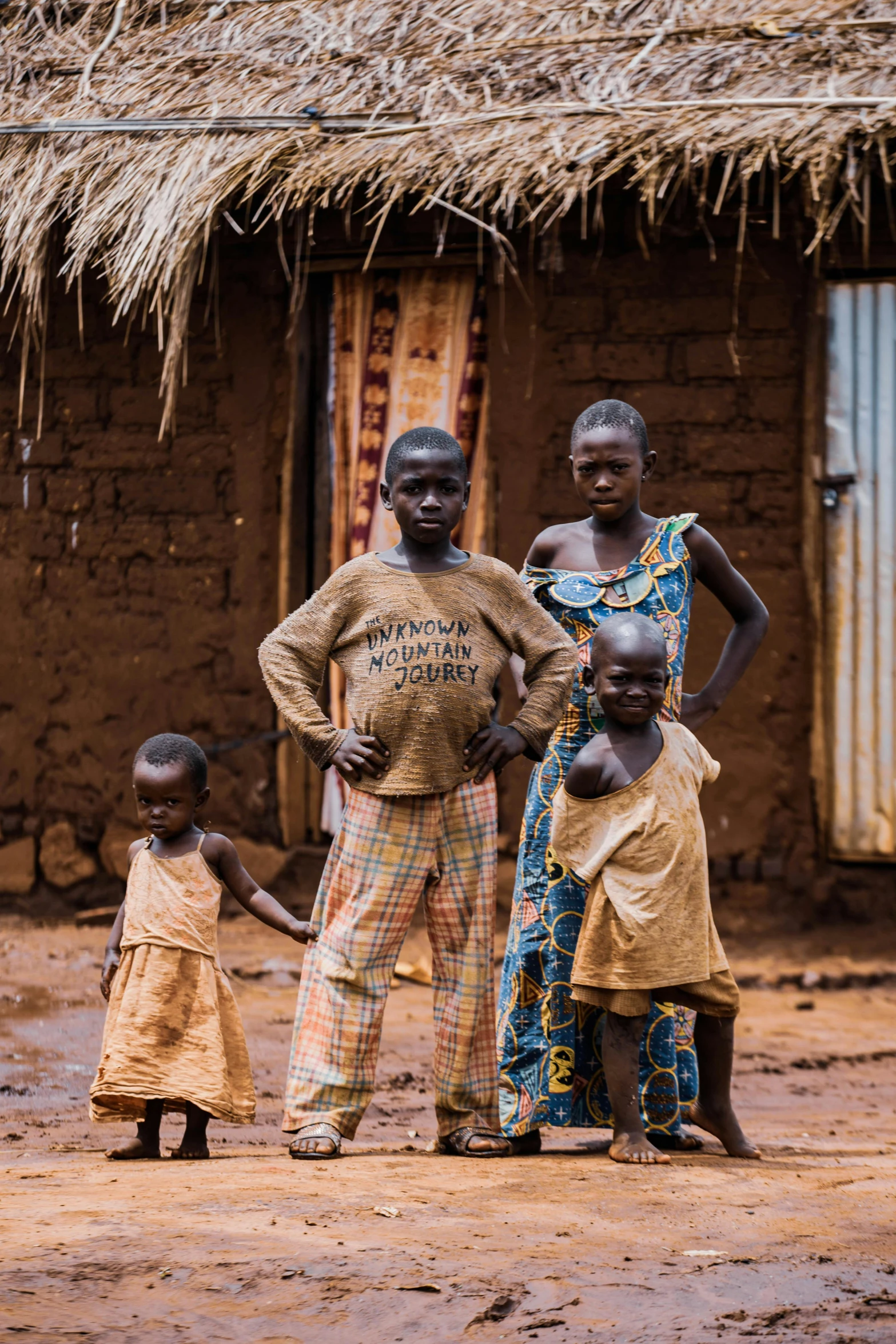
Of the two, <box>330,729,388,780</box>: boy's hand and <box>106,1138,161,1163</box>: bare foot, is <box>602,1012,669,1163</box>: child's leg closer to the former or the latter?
<box>330,729,388,780</box>: boy's hand

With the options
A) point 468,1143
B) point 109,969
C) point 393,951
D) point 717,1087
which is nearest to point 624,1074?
point 717,1087

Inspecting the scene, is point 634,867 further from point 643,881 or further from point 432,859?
point 432,859

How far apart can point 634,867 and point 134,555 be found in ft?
12.1

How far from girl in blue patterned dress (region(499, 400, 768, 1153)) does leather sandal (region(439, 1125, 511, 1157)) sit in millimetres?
72

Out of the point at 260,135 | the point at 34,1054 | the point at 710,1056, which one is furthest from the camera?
the point at 260,135

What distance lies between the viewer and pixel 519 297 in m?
6.08

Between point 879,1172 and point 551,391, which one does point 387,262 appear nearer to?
point 551,391

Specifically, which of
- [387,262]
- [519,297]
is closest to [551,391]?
[519,297]

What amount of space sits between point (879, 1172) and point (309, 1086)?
119 cm

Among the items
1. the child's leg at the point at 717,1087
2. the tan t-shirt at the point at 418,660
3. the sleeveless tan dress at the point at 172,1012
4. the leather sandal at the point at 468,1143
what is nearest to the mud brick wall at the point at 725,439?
the child's leg at the point at 717,1087

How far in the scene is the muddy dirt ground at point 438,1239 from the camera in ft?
7.27

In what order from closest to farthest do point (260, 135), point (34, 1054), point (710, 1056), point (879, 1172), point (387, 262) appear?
1. point (879, 1172)
2. point (710, 1056)
3. point (34, 1054)
4. point (260, 135)
5. point (387, 262)

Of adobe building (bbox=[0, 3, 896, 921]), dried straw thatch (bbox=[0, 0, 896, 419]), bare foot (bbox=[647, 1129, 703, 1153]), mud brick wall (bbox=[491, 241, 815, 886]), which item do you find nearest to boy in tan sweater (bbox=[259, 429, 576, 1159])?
bare foot (bbox=[647, 1129, 703, 1153])

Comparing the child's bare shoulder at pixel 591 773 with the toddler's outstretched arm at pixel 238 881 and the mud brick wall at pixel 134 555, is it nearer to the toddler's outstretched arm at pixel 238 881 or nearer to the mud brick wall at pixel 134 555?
the toddler's outstretched arm at pixel 238 881
